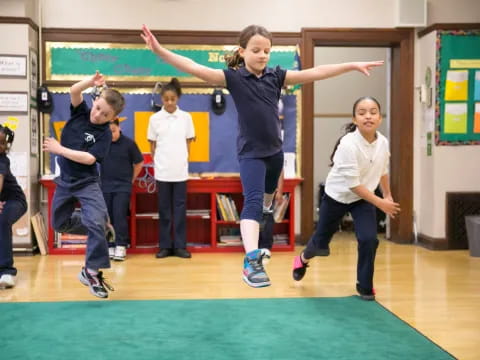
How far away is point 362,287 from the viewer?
361 centimetres

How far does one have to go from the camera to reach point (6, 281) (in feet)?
12.9

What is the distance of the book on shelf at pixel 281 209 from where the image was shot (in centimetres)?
576

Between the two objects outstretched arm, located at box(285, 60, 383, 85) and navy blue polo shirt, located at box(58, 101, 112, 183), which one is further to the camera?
navy blue polo shirt, located at box(58, 101, 112, 183)

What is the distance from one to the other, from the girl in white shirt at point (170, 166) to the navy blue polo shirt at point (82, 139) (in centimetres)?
178

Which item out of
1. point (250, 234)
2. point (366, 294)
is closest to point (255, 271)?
point (250, 234)

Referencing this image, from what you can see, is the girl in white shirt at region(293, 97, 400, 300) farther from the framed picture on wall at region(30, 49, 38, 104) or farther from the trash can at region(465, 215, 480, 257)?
the framed picture on wall at region(30, 49, 38, 104)

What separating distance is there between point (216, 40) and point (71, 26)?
1.44m

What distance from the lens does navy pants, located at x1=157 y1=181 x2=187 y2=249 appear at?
542 centimetres

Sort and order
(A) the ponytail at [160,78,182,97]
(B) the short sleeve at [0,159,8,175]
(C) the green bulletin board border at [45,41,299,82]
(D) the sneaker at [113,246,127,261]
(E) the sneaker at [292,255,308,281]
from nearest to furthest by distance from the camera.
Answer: (B) the short sleeve at [0,159,8,175] → (E) the sneaker at [292,255,308,281] → (D) the sneaker at [113,246,127,261] → (A) the ponytail at [160,78,182,97] → (C) the green bulletin board border at [45,41,299,82]

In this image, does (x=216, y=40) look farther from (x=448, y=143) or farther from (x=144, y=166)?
(x=448, y=143)

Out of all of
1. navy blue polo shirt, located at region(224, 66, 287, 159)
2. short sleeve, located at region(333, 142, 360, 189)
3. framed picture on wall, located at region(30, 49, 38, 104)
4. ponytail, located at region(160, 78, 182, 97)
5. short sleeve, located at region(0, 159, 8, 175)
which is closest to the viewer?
navy blue polo shirt, located at region(224, 66, 287, 159)

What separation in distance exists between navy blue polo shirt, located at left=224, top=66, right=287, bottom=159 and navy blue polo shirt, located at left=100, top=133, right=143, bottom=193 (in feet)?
8.90

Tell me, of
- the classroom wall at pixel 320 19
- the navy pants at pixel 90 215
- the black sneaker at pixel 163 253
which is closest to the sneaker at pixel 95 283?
the navy pants at pixel 90 215

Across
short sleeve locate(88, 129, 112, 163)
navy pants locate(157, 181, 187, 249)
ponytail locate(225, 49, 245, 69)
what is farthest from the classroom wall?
ponytail locate(225, 49, 245, 69)
